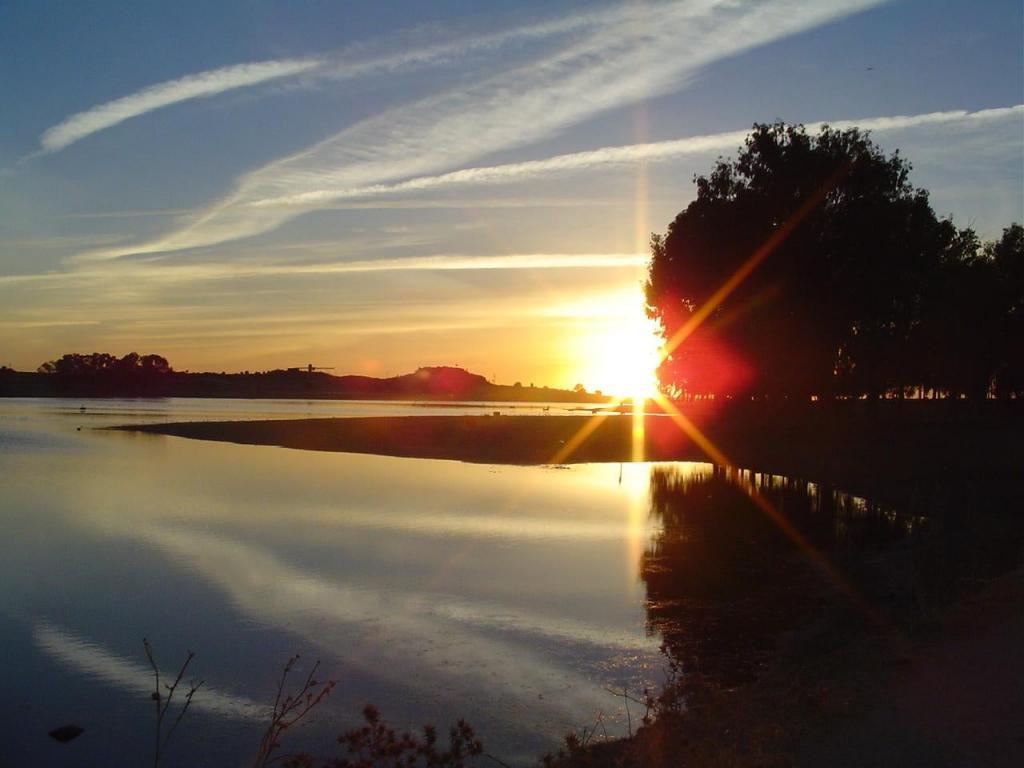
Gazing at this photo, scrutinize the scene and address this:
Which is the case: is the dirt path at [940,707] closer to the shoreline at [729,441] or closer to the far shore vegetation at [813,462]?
the far shore vegetation at [813,462]

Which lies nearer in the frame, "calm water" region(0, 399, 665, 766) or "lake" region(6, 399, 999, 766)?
"calm water" region(0, 399, 665, 766)

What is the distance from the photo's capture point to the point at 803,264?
149ft

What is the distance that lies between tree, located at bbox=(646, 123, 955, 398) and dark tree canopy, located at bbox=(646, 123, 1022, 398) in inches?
2.3

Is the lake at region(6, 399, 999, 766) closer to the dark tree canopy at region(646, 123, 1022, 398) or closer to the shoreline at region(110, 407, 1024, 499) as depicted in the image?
the shoreline at region(110, 407, 1024, 499)

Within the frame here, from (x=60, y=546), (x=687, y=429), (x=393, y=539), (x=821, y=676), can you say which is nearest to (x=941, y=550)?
(x=821, y=676)

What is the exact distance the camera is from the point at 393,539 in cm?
2477

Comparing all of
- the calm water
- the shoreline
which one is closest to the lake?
the calm water

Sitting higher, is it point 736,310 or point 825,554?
point 736,310

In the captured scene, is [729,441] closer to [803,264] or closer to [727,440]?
[727,440]

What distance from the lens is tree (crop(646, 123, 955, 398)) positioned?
148ft

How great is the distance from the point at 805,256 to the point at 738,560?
27941 mm

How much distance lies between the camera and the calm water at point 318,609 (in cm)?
1145

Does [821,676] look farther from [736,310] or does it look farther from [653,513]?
[736,310]

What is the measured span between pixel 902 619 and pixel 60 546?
2018 cm
